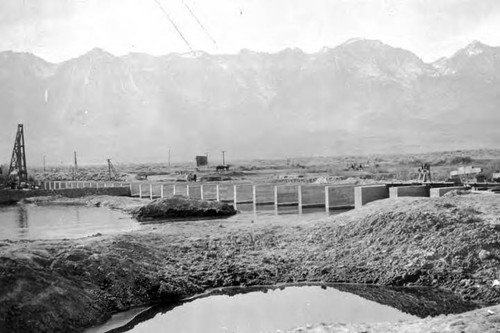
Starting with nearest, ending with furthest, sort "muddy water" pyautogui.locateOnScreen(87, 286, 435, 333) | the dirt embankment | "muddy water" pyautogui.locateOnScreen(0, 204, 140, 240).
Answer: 1. the dirt embankment
2. "muddy water" pyautogui.locateOnScreen(87, 286, 435, 333)
3. "muddy water" pyautogui.locateOnScreen(0, 204, 140, 240)

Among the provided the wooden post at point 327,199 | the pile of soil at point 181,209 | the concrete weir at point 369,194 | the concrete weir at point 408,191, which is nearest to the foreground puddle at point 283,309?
the concrete weir at point 408,191

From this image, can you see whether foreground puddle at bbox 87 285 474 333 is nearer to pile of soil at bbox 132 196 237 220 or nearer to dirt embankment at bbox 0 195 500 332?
dirt embankment at bbox 0 195 500 332

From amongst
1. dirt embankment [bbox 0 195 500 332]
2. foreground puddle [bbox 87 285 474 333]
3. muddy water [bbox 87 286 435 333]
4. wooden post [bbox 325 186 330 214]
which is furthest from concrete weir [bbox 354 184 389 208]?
muddy water [bbox 87 286 435 333]

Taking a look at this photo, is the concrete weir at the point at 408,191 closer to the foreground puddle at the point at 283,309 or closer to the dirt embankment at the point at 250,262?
the dirt embankment at the point at 250,262

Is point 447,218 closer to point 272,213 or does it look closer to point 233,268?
point 233,268

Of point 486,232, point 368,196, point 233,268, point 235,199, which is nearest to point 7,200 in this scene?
point 235,199

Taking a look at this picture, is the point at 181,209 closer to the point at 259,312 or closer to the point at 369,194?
the point at 369,194
